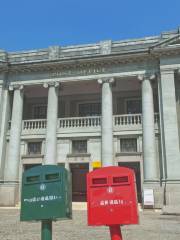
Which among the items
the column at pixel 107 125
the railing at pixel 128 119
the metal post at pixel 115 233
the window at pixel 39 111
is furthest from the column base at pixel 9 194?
the metal post at pixel 115 233

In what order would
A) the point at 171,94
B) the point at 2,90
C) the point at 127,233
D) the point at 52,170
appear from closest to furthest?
the point at 52,170
the point at 127,233
the point at 171,94
the point at 2,90

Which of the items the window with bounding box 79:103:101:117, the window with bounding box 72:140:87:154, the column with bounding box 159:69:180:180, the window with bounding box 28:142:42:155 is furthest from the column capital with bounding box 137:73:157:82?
the window with bounding box 28:142:42:155

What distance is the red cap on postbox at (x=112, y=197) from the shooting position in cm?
482

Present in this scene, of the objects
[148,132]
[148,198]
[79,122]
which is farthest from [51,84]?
[148,198]

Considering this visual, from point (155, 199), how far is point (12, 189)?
1038cm

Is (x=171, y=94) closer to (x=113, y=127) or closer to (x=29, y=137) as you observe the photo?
(x=113, y=127)

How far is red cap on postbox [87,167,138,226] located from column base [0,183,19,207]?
66.0 ft

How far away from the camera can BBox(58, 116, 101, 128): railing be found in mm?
25734

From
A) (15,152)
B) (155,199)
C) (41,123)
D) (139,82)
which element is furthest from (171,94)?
(15,152)

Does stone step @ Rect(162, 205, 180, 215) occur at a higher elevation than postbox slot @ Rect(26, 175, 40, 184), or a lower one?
lower

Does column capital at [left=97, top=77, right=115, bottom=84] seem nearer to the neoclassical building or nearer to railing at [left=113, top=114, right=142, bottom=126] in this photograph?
the neoclassical building

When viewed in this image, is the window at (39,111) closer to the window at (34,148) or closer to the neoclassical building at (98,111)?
the neoclassical building at (98,111)

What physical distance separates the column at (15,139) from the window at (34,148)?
1073mm

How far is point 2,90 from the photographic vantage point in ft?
87.5
